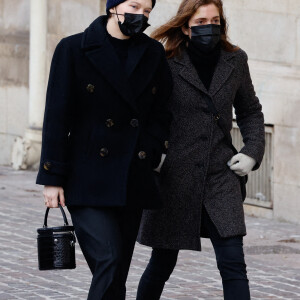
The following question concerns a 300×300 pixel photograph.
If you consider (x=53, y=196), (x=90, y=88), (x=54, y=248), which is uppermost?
(x=90, y=88)

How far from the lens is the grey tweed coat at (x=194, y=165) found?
19.2 feet

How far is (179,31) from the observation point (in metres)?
5.92

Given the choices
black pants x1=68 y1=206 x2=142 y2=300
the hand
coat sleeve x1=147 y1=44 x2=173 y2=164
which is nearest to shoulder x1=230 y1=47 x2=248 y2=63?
coat sleeve x1=147 y1=44 x2=173 y2=164

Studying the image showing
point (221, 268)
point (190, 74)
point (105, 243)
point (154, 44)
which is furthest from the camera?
point (190, 74)

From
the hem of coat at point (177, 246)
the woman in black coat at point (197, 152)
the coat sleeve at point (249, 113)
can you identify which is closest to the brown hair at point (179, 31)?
the woman in black coat at point (197, 152)

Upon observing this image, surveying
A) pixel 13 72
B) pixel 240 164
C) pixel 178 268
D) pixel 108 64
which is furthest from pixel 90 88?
pixel 13 72

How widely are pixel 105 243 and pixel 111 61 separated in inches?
31.7

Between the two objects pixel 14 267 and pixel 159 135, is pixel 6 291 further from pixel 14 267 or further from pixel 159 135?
pixel 159 135

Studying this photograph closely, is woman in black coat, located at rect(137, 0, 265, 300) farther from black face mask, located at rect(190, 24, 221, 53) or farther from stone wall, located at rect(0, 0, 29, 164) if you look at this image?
stone wall, located at rect(0, 0, 29, 164)

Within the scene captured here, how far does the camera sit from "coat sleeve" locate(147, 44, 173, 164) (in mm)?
5535

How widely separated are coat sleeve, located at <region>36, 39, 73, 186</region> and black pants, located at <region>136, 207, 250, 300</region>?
2.87 feet

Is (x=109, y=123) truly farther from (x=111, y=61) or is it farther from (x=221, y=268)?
(x=221, y=268)

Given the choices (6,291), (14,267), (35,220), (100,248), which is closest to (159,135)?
(100,248)

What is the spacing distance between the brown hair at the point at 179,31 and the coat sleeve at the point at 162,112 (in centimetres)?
29
